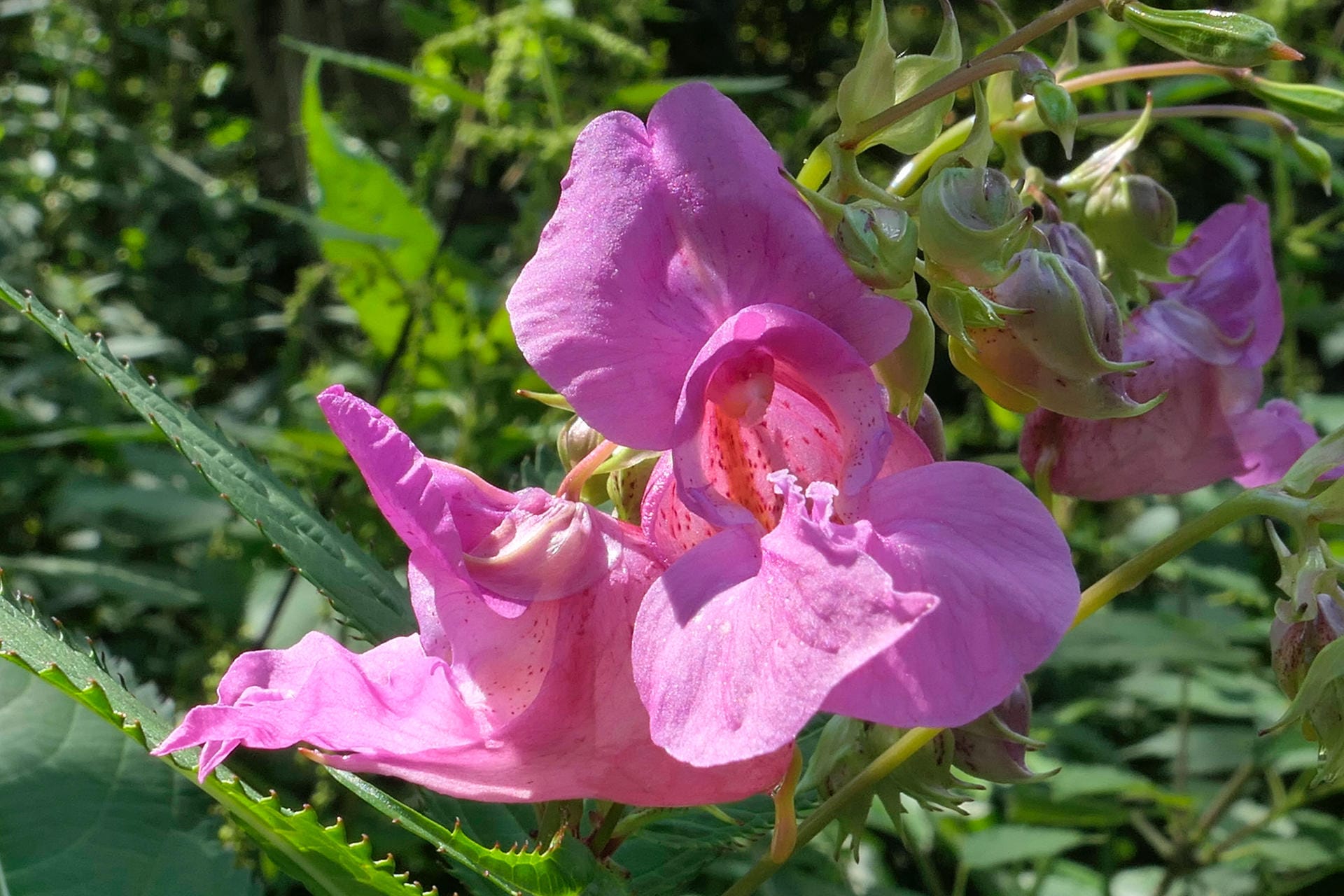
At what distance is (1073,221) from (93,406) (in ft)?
6.34

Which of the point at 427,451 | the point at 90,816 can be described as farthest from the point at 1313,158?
the point at 427,451

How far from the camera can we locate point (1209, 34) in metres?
0.57

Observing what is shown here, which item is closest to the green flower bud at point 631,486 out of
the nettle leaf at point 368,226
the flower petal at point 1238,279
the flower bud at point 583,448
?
the flower bud at point 583,448

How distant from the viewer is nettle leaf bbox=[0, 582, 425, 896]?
0.52 m

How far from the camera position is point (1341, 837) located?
1.61 meters

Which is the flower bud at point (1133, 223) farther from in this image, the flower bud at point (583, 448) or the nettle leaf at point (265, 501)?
the nettle leaf at point (265, 501)

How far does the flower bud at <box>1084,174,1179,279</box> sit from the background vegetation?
346mm

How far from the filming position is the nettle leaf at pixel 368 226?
1516 mm

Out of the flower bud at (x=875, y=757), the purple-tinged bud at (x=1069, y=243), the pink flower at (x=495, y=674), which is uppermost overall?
the purple-tinged bud at (x=1069, y=243)

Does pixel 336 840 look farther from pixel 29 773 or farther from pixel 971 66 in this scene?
pixel 971 66

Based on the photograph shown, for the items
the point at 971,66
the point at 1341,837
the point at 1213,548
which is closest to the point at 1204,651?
the point at 1341,837

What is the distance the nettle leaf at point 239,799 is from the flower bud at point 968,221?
335mm

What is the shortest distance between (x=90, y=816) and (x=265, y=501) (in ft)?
0.62

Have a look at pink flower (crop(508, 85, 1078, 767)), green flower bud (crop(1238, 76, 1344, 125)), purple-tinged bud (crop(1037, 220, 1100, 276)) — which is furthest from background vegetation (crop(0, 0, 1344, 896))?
green flower bud (crop(1238, 76, 1344, 125))
